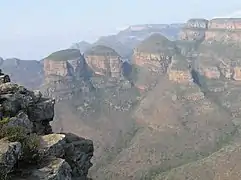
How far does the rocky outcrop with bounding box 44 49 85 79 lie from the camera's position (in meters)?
189

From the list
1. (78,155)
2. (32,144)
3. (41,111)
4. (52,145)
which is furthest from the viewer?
(41,111)

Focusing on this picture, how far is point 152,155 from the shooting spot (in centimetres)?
13012

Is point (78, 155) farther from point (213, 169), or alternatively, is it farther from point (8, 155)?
point (213, 169)

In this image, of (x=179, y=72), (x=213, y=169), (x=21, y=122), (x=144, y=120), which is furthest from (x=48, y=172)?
(x=179, y=72)

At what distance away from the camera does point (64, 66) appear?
18912cm

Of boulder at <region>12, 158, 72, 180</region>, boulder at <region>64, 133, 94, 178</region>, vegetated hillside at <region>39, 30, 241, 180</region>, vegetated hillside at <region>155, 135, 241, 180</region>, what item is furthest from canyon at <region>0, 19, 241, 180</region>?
boulder at <region>12, 158, 72, 180</region>

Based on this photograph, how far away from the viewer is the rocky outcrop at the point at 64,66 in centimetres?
18938

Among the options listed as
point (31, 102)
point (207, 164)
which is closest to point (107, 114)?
point (207, 164)

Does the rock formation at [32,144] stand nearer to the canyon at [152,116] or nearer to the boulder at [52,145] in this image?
the boulder at [52,145]

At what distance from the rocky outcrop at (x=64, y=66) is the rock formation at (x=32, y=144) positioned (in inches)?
6504

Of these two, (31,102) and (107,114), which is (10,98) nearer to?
(31,102)

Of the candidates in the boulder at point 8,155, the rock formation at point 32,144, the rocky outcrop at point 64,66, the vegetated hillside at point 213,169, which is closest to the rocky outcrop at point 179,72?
the rocky outcrop at point 64,66

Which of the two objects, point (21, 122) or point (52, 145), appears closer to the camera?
point (52, 145)

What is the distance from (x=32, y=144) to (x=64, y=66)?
174 metres
